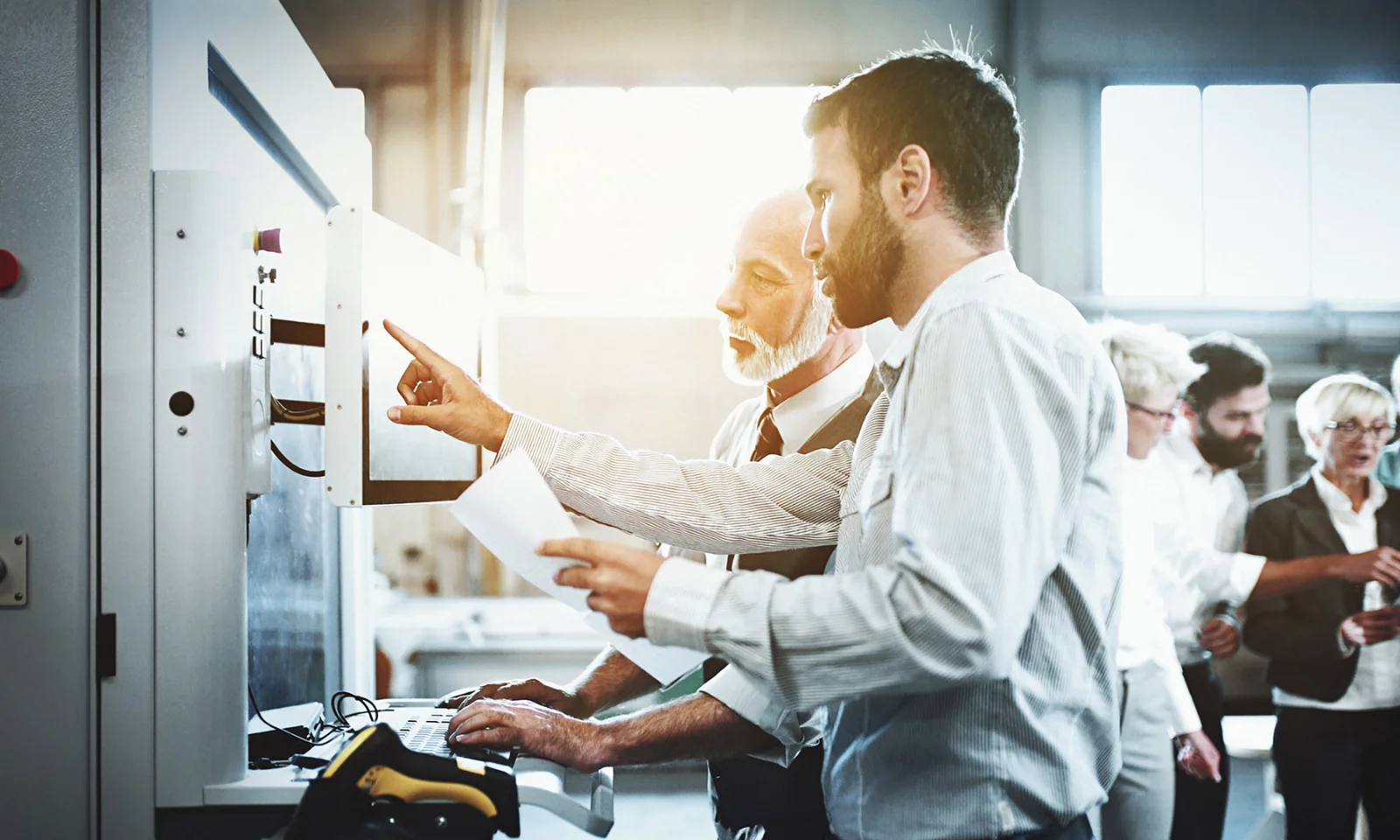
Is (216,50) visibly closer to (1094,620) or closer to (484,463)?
(484,463)

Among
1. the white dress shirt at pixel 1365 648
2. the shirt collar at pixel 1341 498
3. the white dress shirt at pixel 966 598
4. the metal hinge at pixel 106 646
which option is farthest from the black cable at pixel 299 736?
the shirt collar at pixel 1341 498

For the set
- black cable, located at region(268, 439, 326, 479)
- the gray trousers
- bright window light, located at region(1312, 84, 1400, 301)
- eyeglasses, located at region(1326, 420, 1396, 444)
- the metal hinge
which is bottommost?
the gray trousers

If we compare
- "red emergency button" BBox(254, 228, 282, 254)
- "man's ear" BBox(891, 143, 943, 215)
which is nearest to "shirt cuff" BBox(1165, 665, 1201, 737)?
"man's ear" BBox(891, 143, 943, 215)

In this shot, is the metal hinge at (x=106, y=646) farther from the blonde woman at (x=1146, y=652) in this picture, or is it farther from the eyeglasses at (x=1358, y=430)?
the eyeglasses at (x=1358, y=430)

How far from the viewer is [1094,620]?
0.86 meters

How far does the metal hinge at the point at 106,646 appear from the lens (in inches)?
42.8

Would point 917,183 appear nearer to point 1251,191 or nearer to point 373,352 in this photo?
point 373,352

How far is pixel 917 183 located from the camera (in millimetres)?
978

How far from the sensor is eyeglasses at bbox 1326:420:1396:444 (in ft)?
9.23

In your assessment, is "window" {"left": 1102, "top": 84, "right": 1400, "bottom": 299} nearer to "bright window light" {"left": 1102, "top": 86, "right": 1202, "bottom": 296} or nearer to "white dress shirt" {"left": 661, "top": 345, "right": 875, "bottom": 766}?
"bright window light" {"left": 1102, "top": 86, "right": 1202, "bottom": 296}

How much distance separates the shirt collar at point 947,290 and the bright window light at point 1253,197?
304 cm

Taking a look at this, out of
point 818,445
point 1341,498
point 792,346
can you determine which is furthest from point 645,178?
point 1341,498

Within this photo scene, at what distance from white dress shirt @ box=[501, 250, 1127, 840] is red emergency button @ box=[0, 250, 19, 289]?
0.91 m

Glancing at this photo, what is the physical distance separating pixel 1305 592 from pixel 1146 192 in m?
1.57
